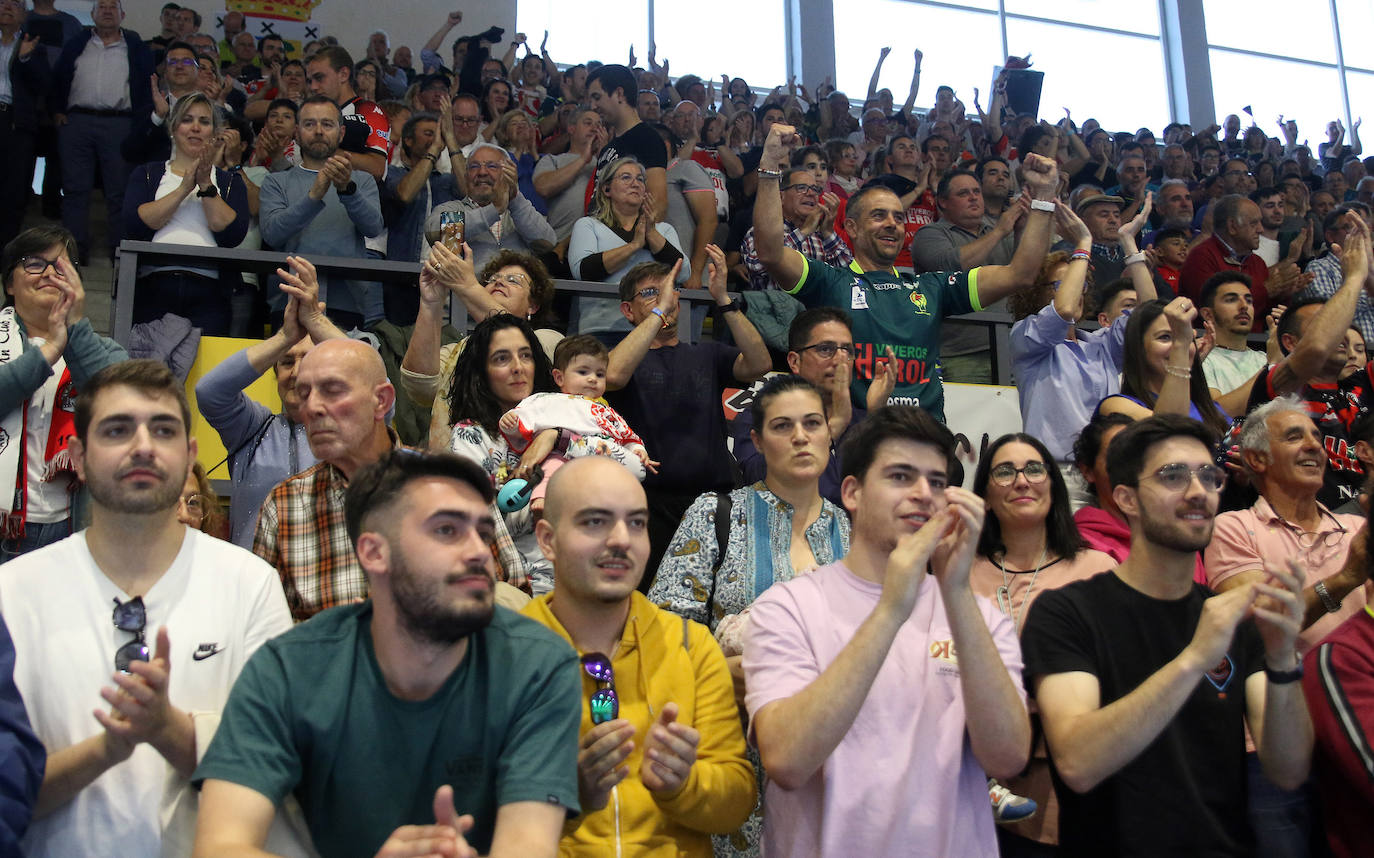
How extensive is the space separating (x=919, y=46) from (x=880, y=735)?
1402 cm

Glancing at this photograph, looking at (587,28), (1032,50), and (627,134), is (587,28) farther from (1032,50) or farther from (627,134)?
(627,134)

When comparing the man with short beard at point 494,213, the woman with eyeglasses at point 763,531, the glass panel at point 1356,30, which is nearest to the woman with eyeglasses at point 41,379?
the woman with eyeglasses at point 763,531

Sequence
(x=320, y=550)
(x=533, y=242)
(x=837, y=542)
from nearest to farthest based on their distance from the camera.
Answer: (x=320, y=550)
(x=837, y=542)
(x=533, y=242)

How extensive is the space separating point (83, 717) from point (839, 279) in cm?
352

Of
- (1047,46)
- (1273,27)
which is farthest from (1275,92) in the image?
(1047,46)

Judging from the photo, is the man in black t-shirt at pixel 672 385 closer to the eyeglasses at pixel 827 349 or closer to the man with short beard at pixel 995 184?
the eyeglasses at pixel 827 349

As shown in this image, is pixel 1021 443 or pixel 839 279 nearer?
pixel 1021 443

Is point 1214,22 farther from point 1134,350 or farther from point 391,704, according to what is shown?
point 391,704

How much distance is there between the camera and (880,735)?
2.51 m

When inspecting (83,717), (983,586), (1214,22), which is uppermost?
(1214,22)

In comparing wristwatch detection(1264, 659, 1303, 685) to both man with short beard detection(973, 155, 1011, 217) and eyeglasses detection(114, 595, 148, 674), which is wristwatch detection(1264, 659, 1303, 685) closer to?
eyeglasses detection(114, 595, 148, 674)

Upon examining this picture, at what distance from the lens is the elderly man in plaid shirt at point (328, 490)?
3.02 metres

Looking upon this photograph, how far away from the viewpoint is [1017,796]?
2.82 m

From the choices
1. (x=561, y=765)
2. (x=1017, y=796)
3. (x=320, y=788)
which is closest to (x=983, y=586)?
(x=1017, y=796)
